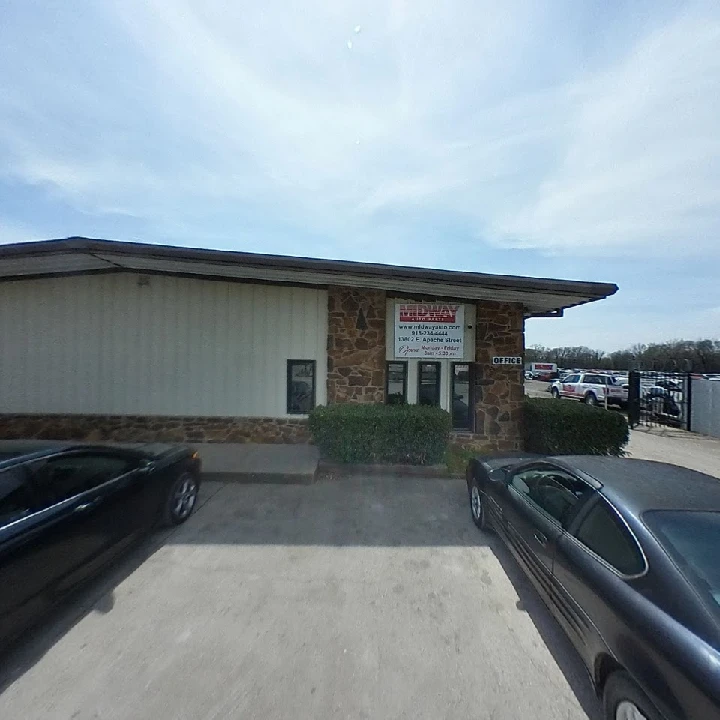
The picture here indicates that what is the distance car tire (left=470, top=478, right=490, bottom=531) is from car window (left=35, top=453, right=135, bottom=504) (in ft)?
12.7

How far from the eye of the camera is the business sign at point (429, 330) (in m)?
7.91

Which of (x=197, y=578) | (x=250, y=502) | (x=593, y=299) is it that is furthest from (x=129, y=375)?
(x=593, y=299)

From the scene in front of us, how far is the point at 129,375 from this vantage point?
26.0 feet

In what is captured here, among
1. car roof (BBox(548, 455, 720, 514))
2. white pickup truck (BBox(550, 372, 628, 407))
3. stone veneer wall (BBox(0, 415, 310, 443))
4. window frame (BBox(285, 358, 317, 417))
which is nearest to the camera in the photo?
car roof (BBox(548, 455, 720, 514))

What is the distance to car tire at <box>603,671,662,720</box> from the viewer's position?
5.53 feet

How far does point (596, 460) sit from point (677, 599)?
169 centimetres

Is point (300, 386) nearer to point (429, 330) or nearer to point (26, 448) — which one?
point (429, 330)

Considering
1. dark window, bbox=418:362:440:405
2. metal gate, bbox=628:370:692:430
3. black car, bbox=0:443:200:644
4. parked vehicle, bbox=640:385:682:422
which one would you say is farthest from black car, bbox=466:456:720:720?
parked vehicle, bbox=640:385:682:422

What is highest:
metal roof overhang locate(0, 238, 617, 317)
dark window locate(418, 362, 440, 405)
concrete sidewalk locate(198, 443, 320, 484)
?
metal roof overhang locate(0, 238, 617, 317)

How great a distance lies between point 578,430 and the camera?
7.14 meters

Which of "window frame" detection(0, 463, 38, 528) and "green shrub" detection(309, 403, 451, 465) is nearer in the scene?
"window frame" detection(0, 463, 38, 528)

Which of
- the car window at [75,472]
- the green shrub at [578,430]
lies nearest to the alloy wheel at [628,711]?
the car window at [75,472]

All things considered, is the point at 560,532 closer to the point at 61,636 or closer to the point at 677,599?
the point at 677,599

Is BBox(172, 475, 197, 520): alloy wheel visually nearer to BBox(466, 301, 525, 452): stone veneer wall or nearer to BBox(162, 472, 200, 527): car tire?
BBox(162, 472, 200, 527): car tire
